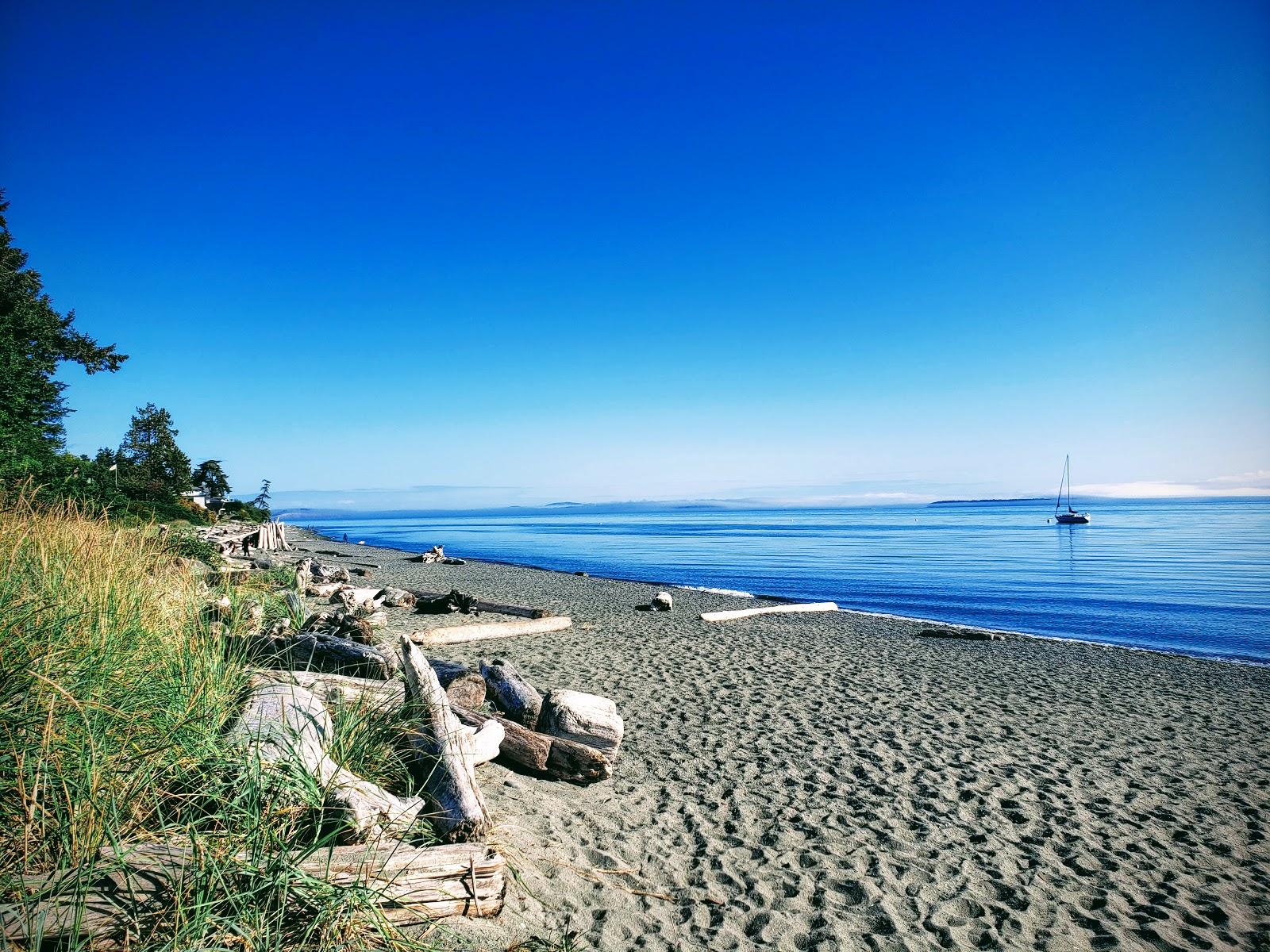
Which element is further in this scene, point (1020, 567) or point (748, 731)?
point (1020, 567)

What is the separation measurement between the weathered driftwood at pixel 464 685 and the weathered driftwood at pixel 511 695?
0.11 metres

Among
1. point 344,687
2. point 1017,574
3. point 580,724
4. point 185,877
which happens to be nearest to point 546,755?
point 580,724

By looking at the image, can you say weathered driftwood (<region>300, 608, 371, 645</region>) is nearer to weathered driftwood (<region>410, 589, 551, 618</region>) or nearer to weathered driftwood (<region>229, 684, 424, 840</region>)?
weathered driftwood (<region>229, 684, 424, 840</region>)

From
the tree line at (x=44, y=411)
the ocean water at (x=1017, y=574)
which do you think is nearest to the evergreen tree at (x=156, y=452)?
the tree line at (x=44, y=411)

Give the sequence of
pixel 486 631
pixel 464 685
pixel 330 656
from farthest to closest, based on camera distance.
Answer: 1. pixel 486 631
2. pixel 330 656
3. pixel 464 685

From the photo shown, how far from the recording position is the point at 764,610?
1789 centimetres

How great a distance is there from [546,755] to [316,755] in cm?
231

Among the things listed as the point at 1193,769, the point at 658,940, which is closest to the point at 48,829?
the point at 658,940

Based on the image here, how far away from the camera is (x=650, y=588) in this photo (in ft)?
80.9

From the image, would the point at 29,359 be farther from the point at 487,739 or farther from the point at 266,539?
the point at 487,739

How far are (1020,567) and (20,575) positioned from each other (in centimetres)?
3898

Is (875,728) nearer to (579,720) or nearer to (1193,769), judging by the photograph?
(1193,769)

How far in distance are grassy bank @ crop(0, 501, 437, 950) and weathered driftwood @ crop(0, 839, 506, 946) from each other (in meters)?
0.06

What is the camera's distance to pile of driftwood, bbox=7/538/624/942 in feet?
8.82
